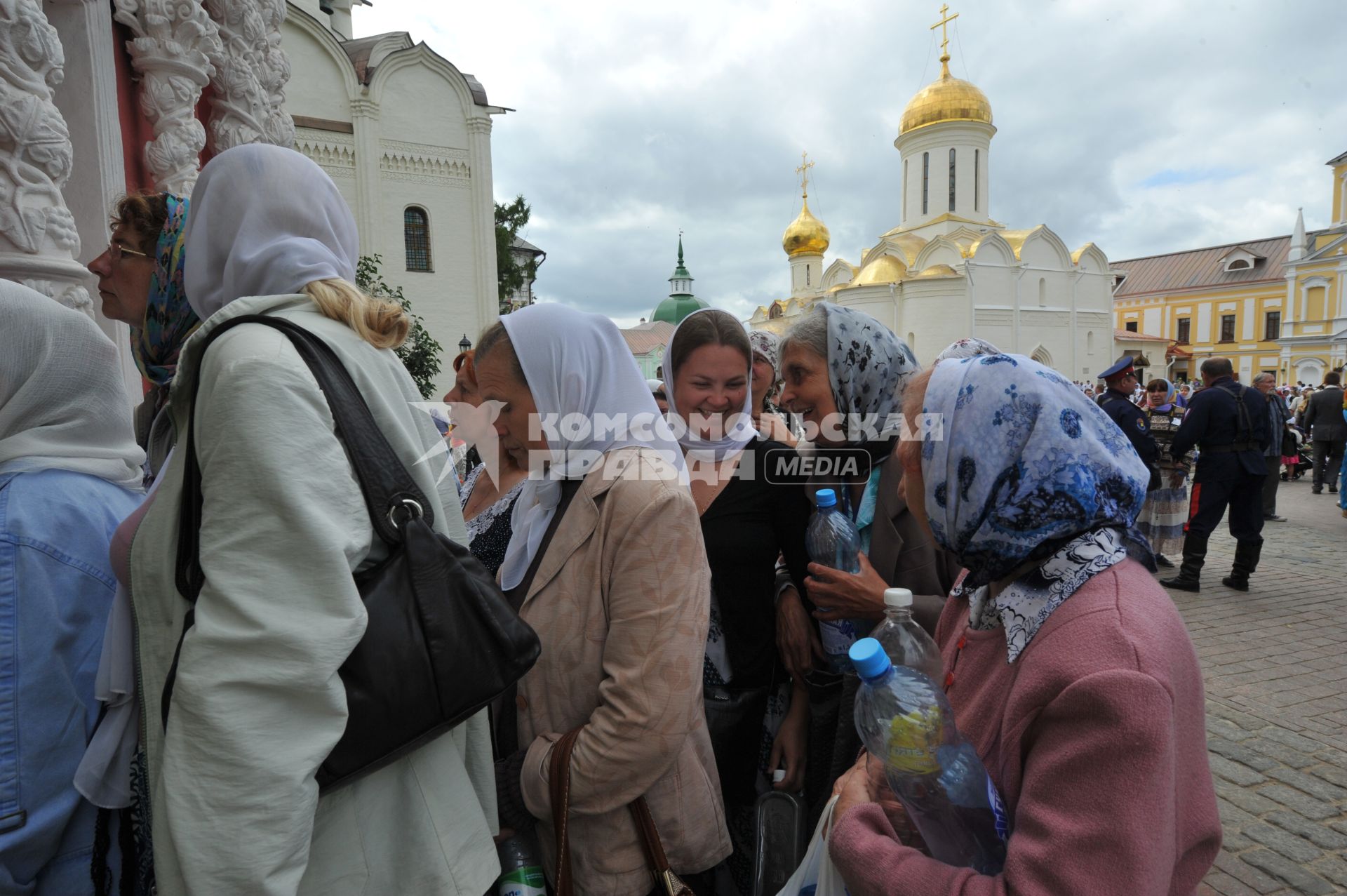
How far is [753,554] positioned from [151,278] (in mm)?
1908

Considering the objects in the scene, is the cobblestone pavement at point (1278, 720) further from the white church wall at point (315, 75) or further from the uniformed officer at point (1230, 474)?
the white church wall at point (315, 75)

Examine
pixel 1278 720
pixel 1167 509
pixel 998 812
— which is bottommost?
pixel 1278 720

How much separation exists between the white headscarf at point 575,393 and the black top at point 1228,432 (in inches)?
272

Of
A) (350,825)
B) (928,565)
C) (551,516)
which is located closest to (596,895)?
(350,825)

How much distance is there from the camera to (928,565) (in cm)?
220

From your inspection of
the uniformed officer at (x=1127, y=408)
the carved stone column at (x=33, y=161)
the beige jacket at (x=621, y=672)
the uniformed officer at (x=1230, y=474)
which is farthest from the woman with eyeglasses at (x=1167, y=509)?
the carved stone column at (x=33, y=161)

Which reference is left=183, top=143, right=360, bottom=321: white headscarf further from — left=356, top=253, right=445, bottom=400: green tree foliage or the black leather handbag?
left=356, top=253, right=445, bottom=400: green tree foliage

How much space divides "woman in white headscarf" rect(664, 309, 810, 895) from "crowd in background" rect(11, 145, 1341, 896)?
132 millimetres

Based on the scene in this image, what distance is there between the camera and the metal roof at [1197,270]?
51.0 m

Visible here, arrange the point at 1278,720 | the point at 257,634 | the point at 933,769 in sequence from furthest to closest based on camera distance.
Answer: the point at 1278,720 < the point at 933,769 < the point at 257,634

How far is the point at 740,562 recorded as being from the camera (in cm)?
228

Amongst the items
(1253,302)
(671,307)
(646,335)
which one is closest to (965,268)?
(671,307)

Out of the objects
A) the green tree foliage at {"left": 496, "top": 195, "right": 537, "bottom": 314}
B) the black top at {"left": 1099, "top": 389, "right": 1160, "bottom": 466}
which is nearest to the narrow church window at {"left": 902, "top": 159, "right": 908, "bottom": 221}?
the green tree foliage at {"left": 496, "top": 195, "right": 537, "bottom": 314}

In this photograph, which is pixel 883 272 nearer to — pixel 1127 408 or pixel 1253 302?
pixel 1127 408
